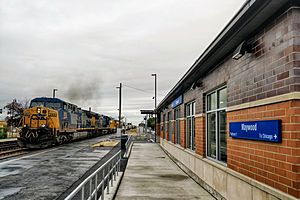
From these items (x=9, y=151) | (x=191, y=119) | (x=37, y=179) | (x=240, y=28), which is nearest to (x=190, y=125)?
(x=191, y=119)

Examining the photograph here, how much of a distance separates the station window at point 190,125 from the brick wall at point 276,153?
18.4 ft

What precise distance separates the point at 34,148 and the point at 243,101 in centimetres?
2083

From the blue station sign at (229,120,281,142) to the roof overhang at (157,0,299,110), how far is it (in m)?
1.59

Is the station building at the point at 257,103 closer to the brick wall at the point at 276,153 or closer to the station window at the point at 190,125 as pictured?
the brick wall at the point at 276,153

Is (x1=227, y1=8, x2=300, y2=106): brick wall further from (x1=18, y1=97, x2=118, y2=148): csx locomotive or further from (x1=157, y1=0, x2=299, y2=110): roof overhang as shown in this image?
(x1=18, y1=97, x2=118, y2=148): csx locomotive

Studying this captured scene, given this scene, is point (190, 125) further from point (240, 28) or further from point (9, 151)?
point (9, 151)

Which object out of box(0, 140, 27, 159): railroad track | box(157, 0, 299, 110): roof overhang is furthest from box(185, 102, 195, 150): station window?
box(0, 140, 27, 159): railroad track

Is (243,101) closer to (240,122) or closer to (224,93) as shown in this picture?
(240,122)

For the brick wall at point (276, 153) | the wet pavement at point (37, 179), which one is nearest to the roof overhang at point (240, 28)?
the brick wall at point (276, 153)

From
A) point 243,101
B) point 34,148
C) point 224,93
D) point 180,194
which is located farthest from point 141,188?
point 34,148

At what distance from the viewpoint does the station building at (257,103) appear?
13.7ft

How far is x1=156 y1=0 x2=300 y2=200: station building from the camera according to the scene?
164 inches

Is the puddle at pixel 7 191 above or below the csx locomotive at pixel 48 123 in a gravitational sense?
below

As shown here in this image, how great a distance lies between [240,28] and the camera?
5.30m
